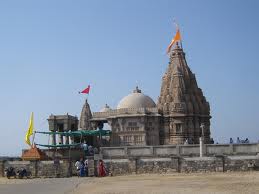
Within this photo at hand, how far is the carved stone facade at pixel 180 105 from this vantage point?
57.9 meters

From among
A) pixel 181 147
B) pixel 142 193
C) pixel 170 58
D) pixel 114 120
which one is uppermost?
pixel 170 58

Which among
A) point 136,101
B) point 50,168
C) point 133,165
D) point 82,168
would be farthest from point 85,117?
point 82,168

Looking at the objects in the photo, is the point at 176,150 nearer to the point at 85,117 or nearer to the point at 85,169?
the point at 85,169

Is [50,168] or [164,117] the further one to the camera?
[164,117]

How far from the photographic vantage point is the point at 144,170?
Answer: 33031 millimetres

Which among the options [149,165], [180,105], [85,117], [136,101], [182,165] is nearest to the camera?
[182,165]

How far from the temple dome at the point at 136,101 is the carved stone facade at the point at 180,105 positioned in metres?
1.31

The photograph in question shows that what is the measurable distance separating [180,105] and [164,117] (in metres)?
2.47

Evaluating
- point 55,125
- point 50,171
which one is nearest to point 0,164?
point 50,171

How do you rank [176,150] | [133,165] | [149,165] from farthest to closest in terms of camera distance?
[176,150], [133,165], [149,165]

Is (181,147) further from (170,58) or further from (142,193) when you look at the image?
(170,58)

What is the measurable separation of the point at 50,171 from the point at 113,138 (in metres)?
23.9

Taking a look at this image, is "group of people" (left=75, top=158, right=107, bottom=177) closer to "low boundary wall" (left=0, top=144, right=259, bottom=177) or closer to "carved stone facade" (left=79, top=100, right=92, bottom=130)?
"low boundary wall" (left=0, top=144, right=259, bottom=177)

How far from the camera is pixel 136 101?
6028cm
